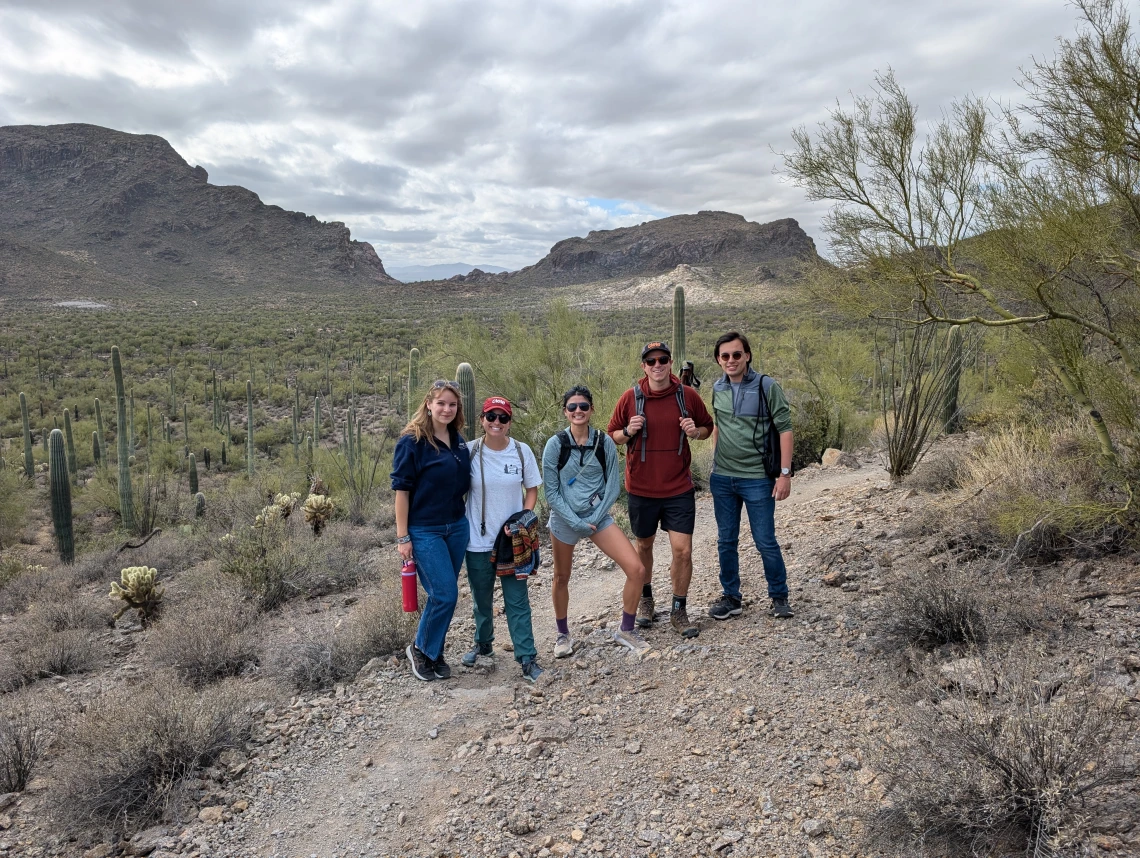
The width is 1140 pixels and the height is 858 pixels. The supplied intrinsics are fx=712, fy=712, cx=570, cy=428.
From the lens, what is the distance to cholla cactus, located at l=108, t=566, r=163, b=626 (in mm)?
7957

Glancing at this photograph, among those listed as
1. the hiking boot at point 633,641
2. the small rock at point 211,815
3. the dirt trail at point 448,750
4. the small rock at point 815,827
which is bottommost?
the small rock at point 211,815

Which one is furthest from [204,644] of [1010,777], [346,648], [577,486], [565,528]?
[1010,777]

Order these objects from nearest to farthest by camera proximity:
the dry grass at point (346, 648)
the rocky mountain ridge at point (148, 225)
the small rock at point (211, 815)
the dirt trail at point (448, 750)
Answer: the dirt trail at point (448, 750)
the small rock at point (211, 815)
the dry grass at point (346, 648)
the rocky mountain ridge at point (148, 225)

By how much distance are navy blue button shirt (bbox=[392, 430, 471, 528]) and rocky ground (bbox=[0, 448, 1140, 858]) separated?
4.12 feet

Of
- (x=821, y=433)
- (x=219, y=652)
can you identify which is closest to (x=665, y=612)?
(x=219, y=652)

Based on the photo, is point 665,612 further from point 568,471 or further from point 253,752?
point 253,752

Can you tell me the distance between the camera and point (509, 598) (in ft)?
15.6

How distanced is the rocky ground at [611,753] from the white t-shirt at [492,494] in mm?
1039

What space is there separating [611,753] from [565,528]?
1.37 metres

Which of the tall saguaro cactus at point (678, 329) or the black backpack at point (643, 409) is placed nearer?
the black backpack at point (643, 409)

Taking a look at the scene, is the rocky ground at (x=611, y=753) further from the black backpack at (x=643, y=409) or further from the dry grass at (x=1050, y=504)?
the black backpack at (x=643, y=409)

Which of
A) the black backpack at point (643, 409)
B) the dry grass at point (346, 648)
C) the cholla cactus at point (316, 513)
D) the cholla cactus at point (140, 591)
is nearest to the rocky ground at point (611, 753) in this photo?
the dry grass at point (346, 648)

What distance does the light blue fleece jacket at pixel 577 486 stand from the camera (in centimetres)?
453

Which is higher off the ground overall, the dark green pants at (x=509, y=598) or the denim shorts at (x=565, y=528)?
the denim shorts at (x=565, y=528)
